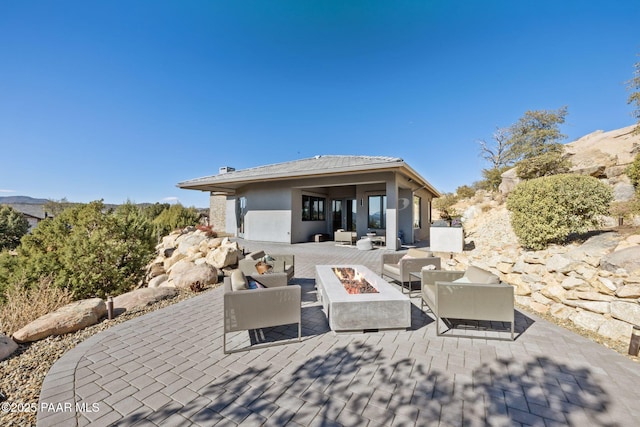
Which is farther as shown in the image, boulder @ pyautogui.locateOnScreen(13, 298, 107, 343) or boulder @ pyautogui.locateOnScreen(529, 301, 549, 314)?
boulder @ pyautogui.locateOnScreen(529, 301, 549, 314)

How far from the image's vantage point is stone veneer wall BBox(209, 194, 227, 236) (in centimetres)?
2050

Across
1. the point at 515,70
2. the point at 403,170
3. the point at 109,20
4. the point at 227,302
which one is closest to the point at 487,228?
the point at 403,170

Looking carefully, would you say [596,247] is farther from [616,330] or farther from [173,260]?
[173,260]

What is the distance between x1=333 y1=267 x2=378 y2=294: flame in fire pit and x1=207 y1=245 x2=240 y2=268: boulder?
136 inches

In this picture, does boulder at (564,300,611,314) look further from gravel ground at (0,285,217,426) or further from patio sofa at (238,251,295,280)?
gravel ground at (0,285,217,426)

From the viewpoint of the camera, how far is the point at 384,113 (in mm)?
14711

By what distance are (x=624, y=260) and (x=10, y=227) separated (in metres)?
39.5

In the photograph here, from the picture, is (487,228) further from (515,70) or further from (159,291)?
(159,291)

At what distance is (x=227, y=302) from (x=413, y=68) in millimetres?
13149

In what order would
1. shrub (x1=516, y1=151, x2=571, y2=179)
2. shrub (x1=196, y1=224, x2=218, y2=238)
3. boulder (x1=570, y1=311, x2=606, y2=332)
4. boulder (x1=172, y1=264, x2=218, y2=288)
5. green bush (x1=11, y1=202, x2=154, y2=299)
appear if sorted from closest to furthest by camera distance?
boulder (x1=570, y1=311, x2=606, y2=332) → boulder (x1=172, y1=264, x2=218, y2=288) → green bush (x1=11, y1=202, x2=154, y2=299) → shrub (x1=196, y1=224, x2=218, y2=238) → shrub (x1=516, y1=151, x2=571, y2=179)

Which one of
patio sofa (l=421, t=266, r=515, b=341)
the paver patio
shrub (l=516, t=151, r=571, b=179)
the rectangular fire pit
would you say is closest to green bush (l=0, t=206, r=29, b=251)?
the paver patio

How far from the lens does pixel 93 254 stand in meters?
6.43

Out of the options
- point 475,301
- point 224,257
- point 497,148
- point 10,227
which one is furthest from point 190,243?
point 497,148

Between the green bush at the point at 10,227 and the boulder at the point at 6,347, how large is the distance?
3096 cm
